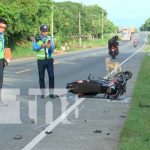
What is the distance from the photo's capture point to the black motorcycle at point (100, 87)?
1262 cm

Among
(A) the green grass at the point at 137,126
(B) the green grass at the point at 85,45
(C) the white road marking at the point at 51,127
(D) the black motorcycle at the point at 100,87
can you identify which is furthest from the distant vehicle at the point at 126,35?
(C) the white road marking at the point at 51,127

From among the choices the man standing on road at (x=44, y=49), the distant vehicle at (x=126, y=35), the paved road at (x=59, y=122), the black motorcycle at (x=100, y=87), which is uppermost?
the man standing on road at (x=44, y=49)

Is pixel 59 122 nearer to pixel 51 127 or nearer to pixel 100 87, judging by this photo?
pixel 51 127

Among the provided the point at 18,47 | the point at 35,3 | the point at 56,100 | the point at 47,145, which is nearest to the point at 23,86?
the point at 56,100

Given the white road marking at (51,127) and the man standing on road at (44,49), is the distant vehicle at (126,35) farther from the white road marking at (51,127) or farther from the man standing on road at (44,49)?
the white road marking at (51,127)

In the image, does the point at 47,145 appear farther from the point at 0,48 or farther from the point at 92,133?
the point at 0,48

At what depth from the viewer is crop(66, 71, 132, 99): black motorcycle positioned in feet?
41.4

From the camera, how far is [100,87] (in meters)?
12.6

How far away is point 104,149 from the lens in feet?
24.8

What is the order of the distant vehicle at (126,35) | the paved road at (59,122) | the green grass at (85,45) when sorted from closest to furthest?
the paved road at (59,122) < the green grass at (85,45) < the distant vehicle at (126,35)

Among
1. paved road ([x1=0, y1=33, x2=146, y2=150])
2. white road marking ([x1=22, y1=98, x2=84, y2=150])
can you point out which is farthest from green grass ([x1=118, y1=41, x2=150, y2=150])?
white road marking ([x1=22, y1=98, x2=84, y2=150])

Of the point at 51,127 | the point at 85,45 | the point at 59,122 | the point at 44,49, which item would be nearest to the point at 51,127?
the point at 51,127

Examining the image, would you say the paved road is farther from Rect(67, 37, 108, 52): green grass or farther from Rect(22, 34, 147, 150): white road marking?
Rect(67, 37, 108, 52): green grass

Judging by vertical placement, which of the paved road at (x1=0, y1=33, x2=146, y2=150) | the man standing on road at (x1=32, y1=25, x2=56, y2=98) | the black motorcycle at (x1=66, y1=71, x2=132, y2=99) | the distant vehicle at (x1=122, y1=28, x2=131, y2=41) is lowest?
the distant vehicle at (x1=122, y1=28, x2=131, y2=41)
